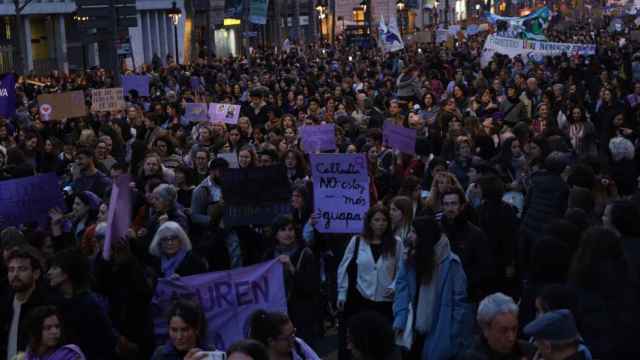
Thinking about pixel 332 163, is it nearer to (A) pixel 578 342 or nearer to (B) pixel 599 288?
(B) pixel 599 288

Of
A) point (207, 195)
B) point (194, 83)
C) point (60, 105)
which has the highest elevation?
point (207, 195)

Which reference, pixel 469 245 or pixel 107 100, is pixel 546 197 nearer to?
pixel 469 245

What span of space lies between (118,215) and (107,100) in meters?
13.4

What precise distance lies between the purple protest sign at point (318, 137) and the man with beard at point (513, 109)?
379 centimetres

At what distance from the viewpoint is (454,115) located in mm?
17922

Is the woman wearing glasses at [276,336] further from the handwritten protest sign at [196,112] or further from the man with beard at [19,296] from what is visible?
the handwritten protest sign at [196,112]

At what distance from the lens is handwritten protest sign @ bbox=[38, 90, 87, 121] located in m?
20.8

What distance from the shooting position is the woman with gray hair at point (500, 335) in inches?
255

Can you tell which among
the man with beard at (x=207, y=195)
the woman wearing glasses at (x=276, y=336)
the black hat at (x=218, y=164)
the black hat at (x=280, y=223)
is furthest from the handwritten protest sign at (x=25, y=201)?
the woman wearing glasses at (x=276, y=336)

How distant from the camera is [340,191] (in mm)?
10977

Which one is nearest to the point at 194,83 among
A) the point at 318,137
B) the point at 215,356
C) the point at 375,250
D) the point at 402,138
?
the point at 318,137

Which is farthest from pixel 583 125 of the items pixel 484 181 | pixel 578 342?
pixel 578 342

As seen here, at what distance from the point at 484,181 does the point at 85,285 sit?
343 centimetres

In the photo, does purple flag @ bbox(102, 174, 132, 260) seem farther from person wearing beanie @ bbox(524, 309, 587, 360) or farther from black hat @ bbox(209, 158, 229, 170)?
person wearing beanie @ bbox(524, 309, 587, 360)
